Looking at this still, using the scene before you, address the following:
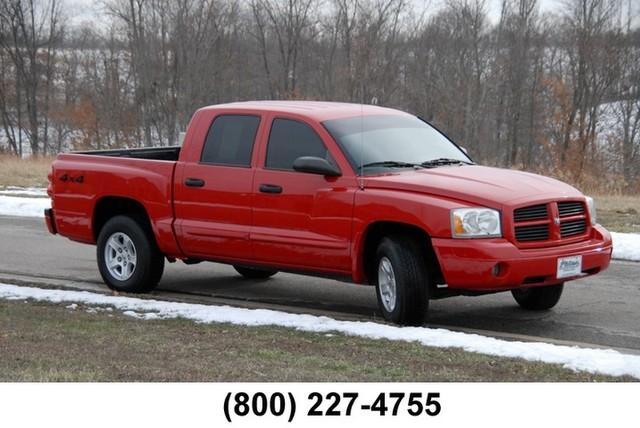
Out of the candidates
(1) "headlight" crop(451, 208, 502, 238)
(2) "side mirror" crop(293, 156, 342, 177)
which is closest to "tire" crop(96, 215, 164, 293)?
(2) "side mirror" crop(293, 156, 342, 177)

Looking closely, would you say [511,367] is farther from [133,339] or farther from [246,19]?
[246,19]

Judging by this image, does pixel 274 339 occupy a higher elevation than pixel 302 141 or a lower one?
lower

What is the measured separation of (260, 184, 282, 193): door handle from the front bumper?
1700 millimetres

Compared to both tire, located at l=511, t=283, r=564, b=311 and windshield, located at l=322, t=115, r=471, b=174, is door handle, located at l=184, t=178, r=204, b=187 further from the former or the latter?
tire, located at l=511, t=283, r=564, b=311

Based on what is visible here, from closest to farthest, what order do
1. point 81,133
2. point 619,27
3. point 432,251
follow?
point 432,251
point 619,27
point 81,133

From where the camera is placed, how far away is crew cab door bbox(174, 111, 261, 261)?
A: 8930 millimetres

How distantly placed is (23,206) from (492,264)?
13.5 metres

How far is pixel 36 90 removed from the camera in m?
64.2

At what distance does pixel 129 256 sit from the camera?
9906 mm

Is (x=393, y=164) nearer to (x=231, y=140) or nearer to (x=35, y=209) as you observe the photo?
(x=231, y=140)

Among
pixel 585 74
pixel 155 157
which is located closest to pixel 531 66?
pixel 585 74

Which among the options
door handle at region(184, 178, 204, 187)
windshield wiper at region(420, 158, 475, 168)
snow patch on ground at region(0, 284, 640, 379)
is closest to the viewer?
snow patch on ground at region(0, 284, 640, 379)

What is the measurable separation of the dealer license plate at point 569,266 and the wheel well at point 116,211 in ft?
14.0

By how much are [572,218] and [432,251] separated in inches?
46.8
